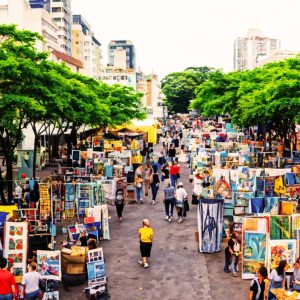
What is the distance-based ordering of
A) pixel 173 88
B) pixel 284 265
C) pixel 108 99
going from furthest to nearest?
1. pixel 173 88
2. pixel 108 99
3. pixel 284 265

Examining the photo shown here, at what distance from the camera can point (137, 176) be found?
22016mm

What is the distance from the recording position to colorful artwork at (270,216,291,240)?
1295 centimetres

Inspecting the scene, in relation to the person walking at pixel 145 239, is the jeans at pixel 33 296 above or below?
below

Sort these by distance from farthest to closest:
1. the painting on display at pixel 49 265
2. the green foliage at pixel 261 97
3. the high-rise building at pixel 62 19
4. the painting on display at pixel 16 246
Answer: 1. the high-rise building at pixel 62 19
2. the green foliage at pixel 261 97
3. the painting on display at pixel 16 246
4. the painting on display at pixel 49 265

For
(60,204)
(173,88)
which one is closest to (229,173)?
(60,204)

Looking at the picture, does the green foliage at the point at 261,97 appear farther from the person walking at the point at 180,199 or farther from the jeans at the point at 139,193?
the person walking at the point at 180,199

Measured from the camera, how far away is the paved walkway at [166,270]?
38.7 ft

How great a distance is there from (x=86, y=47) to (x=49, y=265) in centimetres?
14509

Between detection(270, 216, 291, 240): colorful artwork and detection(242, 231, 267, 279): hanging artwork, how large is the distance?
36cm

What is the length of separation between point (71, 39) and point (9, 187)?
123819 mm

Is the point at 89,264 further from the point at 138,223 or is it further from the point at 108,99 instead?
the point at 108,99

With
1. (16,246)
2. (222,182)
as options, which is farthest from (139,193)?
(16,246)

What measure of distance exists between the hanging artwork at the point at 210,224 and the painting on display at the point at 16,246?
201 inches

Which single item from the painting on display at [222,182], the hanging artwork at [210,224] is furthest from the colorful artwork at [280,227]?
the painting on display at [222,182]
